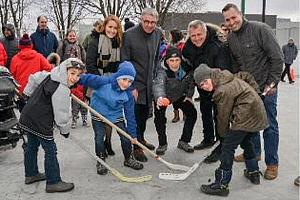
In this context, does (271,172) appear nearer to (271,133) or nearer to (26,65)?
(271,133)

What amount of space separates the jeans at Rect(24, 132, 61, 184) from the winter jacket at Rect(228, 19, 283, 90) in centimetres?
213

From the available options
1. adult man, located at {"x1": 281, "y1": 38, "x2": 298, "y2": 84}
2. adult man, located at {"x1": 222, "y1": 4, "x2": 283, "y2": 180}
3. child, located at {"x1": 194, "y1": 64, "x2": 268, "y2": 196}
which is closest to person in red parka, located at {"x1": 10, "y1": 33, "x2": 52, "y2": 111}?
adult man, located at {"x1": 222, "y1": 4, "x2": 283, "y2": 180}

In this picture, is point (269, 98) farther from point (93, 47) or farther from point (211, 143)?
point (93, 47)

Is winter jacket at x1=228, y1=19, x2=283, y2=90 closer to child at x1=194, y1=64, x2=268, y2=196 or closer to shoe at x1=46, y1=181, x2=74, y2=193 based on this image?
child at x1=194, y1=64, x2=268, y2=196

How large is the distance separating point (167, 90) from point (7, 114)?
1.93 m

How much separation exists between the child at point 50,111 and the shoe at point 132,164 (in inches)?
33.3

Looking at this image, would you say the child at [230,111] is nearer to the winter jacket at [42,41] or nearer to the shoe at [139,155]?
the shoe at [139,155]

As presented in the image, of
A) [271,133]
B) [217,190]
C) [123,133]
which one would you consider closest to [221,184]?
[217,190]

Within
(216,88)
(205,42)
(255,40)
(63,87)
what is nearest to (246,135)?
(216,88)

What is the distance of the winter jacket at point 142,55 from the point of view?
202 inches

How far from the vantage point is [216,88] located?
4074 millimetres

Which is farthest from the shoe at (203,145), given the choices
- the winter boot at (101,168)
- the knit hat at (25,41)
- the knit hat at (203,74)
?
the knit hat at (25,41)

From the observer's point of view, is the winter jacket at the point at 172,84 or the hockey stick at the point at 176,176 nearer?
the hockey stick at the point at 176,176

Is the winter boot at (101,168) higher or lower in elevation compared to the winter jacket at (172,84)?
lower
